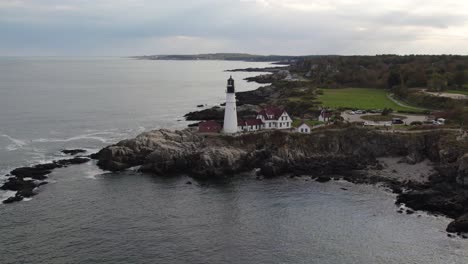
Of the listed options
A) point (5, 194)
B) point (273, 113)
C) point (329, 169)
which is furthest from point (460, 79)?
point (5, 194)

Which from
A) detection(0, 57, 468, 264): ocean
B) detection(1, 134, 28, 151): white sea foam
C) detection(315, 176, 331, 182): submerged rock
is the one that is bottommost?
detection(0, 57, 468, 264): ocean

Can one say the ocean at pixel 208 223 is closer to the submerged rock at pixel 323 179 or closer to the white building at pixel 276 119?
the submerged rock at pixel 323 179

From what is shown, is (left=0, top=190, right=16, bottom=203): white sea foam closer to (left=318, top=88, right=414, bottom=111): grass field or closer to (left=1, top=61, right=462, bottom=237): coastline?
(left=1, top=61, right=462, bottom=237): coastline

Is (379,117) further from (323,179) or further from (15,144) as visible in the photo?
(15,144)

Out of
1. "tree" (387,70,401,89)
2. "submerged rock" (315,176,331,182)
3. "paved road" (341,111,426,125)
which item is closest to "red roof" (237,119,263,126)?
"paved road" (341,111,426,125)

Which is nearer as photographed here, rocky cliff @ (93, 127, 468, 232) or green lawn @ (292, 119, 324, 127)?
rocky cliff @ (93, 127, 468, 232)

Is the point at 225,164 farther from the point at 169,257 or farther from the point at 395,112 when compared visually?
the point at 395,112

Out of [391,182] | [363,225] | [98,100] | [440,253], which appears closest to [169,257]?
[363,225]

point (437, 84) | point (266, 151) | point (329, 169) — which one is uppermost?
point (437, 84)
